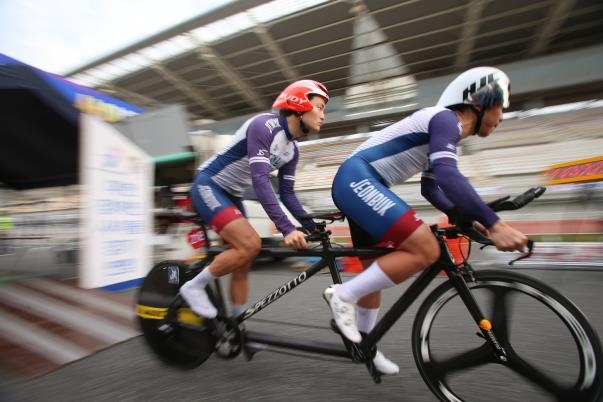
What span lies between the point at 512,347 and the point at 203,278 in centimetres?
173

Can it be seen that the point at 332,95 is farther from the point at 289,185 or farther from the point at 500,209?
the point at 500,209

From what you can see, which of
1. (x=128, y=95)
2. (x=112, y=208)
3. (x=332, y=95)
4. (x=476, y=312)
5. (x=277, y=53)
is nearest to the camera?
(x=476, y=312)

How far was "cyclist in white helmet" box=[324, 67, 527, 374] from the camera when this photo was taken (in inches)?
65.6

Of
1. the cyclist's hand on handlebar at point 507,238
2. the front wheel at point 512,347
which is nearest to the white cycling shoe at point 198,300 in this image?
the front wheel at point 512,347

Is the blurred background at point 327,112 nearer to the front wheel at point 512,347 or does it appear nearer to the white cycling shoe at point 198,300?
the white cycling shoe at point 198,300

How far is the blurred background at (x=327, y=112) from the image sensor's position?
529 centimetres

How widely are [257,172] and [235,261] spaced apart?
573mm

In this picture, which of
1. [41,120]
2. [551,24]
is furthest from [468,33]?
[41,120]

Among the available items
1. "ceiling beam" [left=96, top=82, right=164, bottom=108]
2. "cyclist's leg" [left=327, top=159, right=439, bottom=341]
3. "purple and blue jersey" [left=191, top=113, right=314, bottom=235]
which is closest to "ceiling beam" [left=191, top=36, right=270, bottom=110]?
"ceiling beam" [left=96, top=82, right=164, bottom=108]

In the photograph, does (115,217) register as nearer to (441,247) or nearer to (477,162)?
(441,247)

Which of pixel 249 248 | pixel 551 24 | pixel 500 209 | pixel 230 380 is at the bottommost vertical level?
pixel 230 380

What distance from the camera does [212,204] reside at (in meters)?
2.41

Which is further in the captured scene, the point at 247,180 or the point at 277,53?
the point at 277,53

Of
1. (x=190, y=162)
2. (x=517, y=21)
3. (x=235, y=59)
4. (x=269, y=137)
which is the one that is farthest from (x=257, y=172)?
(x=235, y=59)
